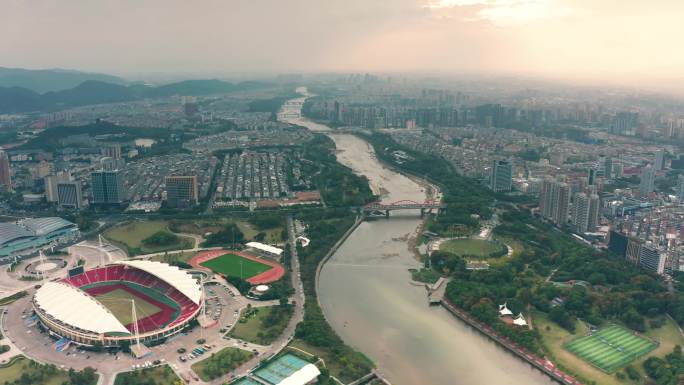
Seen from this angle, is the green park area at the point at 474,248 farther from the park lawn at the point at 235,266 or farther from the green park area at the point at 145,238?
the green park area at the point at 145,238

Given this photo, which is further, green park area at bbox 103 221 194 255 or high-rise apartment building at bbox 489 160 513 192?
high-rise apartment building at bbox 489 160 513 192

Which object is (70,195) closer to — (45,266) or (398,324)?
(45,266)

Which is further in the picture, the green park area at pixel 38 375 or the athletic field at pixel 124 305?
the athletic field at pixel 124 305

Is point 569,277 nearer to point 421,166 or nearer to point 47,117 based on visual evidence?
point 421,166

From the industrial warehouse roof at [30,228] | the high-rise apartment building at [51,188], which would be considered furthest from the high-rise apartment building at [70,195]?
the industrial warehouse roof at [30,228]

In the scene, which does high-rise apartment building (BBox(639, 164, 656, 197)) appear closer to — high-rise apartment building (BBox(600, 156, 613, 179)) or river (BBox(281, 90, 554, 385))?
high-rise apartment building (BBox(600, 156, 613, 179))

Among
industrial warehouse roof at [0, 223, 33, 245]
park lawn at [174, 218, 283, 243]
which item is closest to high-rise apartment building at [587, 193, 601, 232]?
park lawn at [174, 218, 283, 243]
